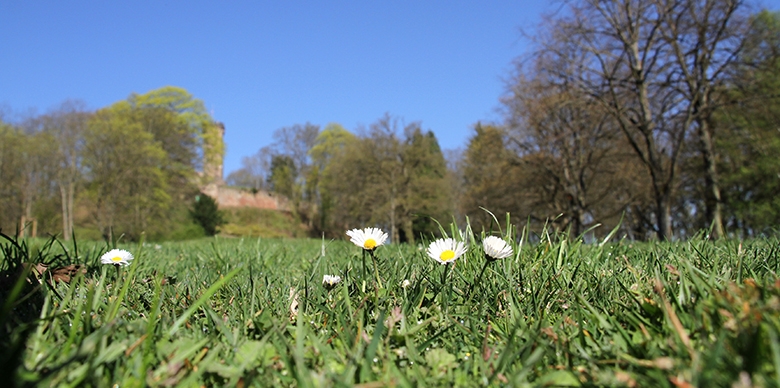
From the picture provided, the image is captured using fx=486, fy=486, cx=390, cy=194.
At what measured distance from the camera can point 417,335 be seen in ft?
4.42

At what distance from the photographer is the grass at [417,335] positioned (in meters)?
0.87

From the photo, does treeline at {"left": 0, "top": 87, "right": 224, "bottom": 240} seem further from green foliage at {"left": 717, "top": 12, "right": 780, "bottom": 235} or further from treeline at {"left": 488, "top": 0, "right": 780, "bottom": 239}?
green foliage at {"left": 717, "top": 12, "right": 780, "bottom": 235}

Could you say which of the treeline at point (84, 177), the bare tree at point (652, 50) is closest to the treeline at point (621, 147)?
the bare tree at point (652, 50)

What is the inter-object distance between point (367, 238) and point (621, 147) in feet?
81.2

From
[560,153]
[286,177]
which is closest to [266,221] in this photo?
[286,177]

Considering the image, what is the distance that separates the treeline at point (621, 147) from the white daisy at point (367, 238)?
48cm

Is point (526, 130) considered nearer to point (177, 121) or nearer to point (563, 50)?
point (563, 50)

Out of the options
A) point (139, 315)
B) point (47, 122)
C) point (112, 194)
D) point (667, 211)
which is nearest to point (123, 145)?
point (112, 194)

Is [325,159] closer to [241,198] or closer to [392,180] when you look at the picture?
[241,198]

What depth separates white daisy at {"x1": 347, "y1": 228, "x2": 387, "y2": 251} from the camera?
64.2 inches

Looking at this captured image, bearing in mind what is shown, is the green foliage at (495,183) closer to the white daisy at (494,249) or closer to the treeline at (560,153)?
the treeline at (560,153)

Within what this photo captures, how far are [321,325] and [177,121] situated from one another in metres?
45.6

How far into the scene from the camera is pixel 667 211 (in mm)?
15164

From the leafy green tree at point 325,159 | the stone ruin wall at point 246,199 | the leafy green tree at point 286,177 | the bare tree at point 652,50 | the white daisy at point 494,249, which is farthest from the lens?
the stone ruin wall at point 246,199
